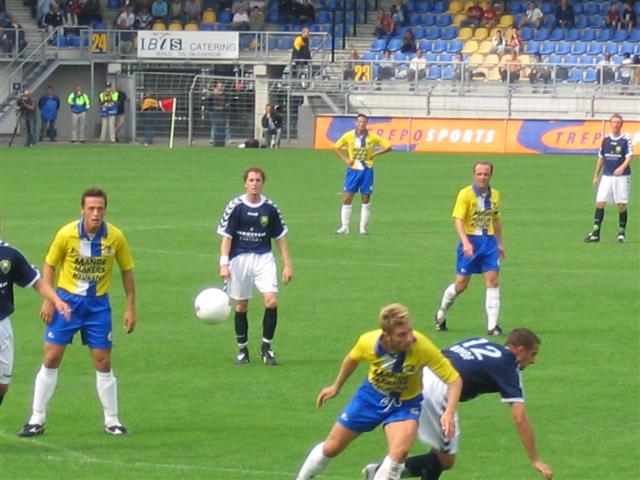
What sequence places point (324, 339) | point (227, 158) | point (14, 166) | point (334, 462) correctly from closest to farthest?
point (334, 462) < point (324, 339) < point (14, 166) < point (227, 158)

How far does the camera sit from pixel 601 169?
87.0 ft

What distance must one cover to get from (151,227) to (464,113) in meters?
24.6

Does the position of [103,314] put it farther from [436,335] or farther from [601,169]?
[601,169]

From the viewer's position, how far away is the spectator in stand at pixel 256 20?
58344 mm

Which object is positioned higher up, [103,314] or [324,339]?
[103,314]

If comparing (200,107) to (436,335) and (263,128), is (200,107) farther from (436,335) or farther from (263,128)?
(436,335)

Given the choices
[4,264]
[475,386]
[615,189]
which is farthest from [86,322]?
[615,189]

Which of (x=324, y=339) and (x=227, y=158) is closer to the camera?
(x=324, y=339)

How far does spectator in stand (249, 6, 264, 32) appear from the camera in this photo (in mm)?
58344

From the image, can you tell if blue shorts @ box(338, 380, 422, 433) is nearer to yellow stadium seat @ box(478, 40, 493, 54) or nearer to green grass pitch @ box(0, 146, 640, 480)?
green grass pitch @ box(0, 146, 640, 480)

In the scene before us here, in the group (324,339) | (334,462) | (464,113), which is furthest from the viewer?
(464,113)

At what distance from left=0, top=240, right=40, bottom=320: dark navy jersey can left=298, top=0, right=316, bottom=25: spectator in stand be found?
159 feet

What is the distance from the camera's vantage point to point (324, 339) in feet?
56.7

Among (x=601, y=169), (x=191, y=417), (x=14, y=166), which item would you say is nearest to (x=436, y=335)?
(x=191, y=417)
